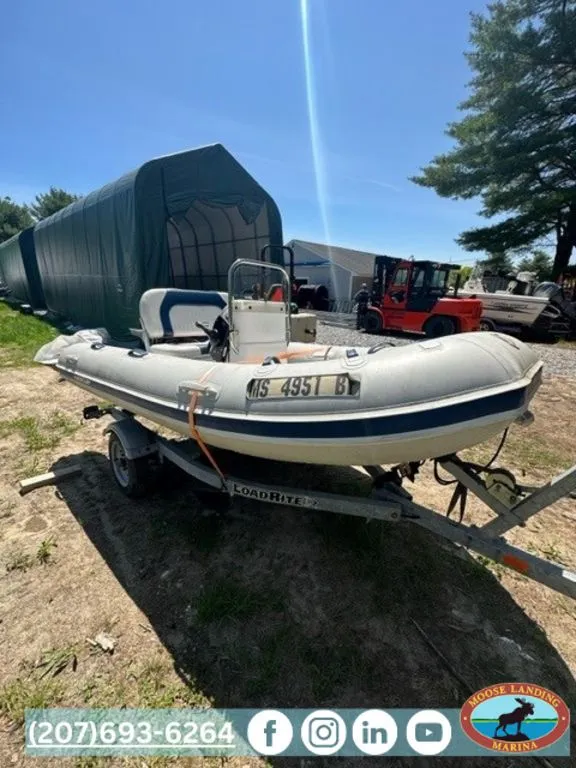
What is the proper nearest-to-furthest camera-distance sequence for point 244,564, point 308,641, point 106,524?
point 308,641 → point 244,564 → point 106,524

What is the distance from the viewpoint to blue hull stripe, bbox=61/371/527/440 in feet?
4.72

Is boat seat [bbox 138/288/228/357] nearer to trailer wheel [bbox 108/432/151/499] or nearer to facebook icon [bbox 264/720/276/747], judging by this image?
trailer wheel [bbox 108/432/151/499]

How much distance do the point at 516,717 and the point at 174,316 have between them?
14.1ft

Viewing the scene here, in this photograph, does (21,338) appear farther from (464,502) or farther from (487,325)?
(487,325)

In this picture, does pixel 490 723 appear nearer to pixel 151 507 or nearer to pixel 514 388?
pixel 514 388

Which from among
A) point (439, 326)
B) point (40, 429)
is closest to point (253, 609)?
point (40, 429)

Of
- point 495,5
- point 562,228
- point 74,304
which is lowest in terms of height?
point 74,304

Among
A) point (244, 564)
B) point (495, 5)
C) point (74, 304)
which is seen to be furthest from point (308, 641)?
point (495, 5)

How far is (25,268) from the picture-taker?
47.9ft

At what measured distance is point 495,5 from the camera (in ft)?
42.3

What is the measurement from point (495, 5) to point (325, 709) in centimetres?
1968

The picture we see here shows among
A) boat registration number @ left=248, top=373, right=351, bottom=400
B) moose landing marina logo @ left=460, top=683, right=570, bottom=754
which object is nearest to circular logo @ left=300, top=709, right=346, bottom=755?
moose landing marina logo @ left=460, top=683, right=570, bottom=754

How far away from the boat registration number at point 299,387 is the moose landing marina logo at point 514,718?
146cm

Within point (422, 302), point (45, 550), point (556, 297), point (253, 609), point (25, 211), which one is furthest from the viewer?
point (25, 211)
